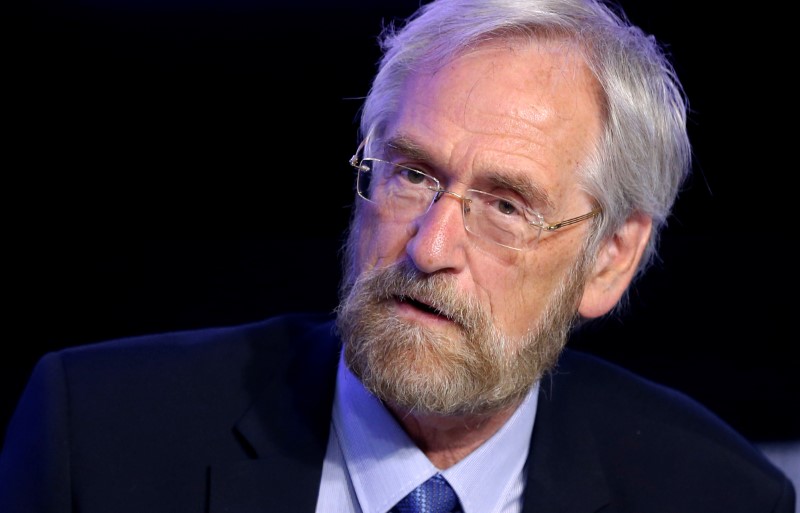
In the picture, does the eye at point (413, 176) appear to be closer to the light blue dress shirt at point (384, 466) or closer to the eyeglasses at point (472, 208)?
the eyeglasses at point (472, 208)

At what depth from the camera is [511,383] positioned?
212 centimetres

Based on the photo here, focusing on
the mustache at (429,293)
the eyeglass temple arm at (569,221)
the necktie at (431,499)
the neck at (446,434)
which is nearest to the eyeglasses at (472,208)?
the eyeglass temple arm at (569,221)

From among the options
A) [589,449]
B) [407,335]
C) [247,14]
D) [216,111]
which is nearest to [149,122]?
[216,111]

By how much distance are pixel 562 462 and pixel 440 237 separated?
642mm

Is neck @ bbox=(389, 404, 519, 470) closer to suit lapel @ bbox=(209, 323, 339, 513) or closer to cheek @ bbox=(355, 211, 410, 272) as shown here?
suit lapel @ bbox=(209, 323, 339, 513)

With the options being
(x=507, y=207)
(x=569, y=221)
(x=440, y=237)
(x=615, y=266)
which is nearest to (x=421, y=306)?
(x=440, y=237)

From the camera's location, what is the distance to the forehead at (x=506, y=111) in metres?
2.05

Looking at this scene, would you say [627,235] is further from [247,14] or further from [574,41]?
[247,14]

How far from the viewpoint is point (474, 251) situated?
204 centimetres

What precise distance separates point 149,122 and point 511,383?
106 cm

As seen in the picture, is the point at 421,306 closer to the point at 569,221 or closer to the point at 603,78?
the point at 569,221

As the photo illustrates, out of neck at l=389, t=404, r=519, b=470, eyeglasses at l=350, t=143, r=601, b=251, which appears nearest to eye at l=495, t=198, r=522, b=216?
eyeglasses at l=350, t=143, r=601, b=251

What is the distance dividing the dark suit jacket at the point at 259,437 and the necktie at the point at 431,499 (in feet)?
0.58

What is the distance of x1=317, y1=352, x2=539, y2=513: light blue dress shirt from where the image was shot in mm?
→ 2133
